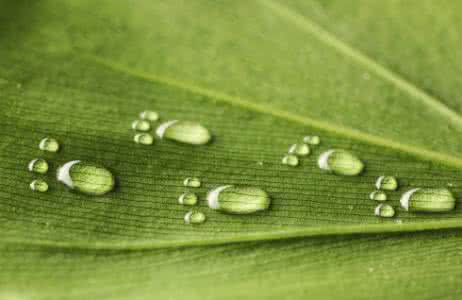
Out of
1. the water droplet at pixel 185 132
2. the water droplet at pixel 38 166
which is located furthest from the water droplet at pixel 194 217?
the water droplet at pixel 38 166

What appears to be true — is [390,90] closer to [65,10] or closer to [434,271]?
[434,271]

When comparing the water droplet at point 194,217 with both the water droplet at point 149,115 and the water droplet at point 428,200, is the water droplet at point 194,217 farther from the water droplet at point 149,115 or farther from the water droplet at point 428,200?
the water droplet at point 428,200

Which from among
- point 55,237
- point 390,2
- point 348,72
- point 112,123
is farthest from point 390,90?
point 55,237

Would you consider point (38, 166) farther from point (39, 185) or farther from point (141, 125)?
point (141, 125)

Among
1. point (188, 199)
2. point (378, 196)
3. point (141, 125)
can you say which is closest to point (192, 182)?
point (188, 199)

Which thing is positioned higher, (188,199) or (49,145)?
(49,145)
